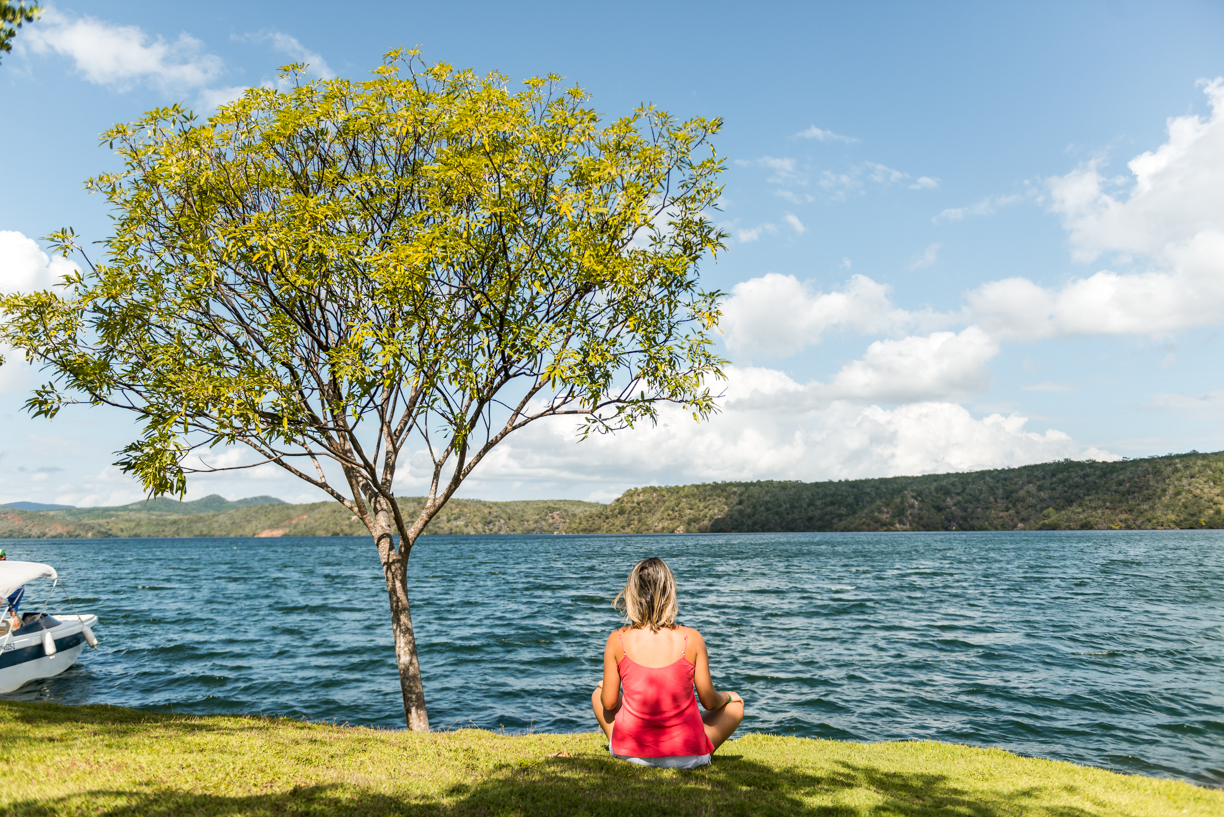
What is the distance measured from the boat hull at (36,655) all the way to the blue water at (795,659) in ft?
1.75

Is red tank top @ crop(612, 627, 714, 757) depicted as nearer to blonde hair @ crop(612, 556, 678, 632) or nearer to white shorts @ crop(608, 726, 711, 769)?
white shorts @ crop(608, 726, 711, 769)

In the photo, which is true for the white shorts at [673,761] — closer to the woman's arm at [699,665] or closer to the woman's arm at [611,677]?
the woman's arm at [611,677]

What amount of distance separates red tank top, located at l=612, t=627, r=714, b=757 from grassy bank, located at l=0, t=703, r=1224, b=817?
392 millimetres

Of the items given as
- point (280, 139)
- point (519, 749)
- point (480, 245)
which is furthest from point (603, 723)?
point (280, 139)

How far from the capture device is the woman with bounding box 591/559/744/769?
6.91 metres

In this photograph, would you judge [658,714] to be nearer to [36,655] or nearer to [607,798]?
[607,798]

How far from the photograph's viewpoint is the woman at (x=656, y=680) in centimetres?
691

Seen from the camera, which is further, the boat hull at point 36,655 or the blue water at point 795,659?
the boat hull at point 36,655

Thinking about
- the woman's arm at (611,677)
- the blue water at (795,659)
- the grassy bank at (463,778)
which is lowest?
the blue water at (795,659)

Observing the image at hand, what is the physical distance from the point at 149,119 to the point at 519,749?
13114 mm

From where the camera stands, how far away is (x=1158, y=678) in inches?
852

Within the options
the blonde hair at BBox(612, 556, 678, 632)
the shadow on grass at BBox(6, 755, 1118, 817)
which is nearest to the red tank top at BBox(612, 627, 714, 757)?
the blonde hair at BBox(612, 556, 678, 632)

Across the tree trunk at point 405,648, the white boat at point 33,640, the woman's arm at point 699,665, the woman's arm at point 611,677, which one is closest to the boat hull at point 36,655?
the white boat at point 33,640

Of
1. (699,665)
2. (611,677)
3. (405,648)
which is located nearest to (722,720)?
(699,665)
